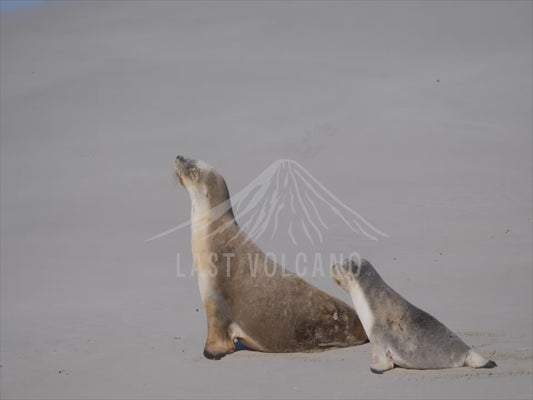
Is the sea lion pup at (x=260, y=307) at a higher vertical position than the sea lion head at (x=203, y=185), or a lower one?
lower

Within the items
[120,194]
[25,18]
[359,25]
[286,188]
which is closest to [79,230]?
[120,194]

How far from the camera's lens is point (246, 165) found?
17.0m

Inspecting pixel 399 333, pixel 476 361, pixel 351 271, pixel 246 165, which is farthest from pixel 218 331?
pixel 246 165

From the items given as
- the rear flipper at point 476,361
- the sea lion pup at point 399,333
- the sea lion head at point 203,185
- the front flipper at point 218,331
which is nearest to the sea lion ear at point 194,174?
the sea lion head at point 203,185

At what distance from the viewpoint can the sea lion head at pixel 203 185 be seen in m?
8.83

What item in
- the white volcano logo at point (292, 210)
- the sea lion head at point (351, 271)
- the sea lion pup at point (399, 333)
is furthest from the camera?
the white volcano logo at point (292, 210)

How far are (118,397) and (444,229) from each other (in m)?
6.45

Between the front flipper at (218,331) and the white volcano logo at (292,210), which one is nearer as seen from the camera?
the front flipper at (218,331)

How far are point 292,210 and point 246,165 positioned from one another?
9.55 feet

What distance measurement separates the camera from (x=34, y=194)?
16422 mm

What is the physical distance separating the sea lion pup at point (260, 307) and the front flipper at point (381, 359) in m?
0.73

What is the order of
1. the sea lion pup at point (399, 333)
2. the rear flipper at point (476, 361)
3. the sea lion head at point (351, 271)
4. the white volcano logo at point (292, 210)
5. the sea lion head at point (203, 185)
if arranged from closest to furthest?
the rear flipper at point (476, 361), the sea lion pup at point (399, 333), the sea lion head at point (351, 271), the sea lion head at point (203, 185), the white volcano logo at point (292, 210)

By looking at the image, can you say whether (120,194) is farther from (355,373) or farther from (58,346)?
(355,373)

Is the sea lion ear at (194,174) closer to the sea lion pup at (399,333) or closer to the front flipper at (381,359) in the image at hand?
the sea lion pup at (399,333)
